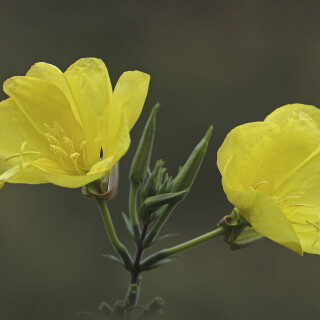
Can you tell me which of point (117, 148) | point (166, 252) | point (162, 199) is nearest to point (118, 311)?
point (166, 252)

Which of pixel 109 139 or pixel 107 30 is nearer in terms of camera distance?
pixel 109 139

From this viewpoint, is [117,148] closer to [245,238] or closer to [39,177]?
[39,177]

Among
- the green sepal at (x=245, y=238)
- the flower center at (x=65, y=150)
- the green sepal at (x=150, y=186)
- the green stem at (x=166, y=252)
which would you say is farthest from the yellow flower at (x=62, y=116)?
the green sepal at (x=245, y=238)

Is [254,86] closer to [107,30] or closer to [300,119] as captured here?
[107,30]

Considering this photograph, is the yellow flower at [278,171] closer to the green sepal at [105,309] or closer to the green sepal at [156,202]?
the green sepal at [156,202]

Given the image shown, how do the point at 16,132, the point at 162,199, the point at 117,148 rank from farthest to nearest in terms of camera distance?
the point at 16,132 → the point at 162,199 → the point at 117,148

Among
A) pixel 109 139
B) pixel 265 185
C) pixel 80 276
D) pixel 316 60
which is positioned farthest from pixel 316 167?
pixel 316 60
